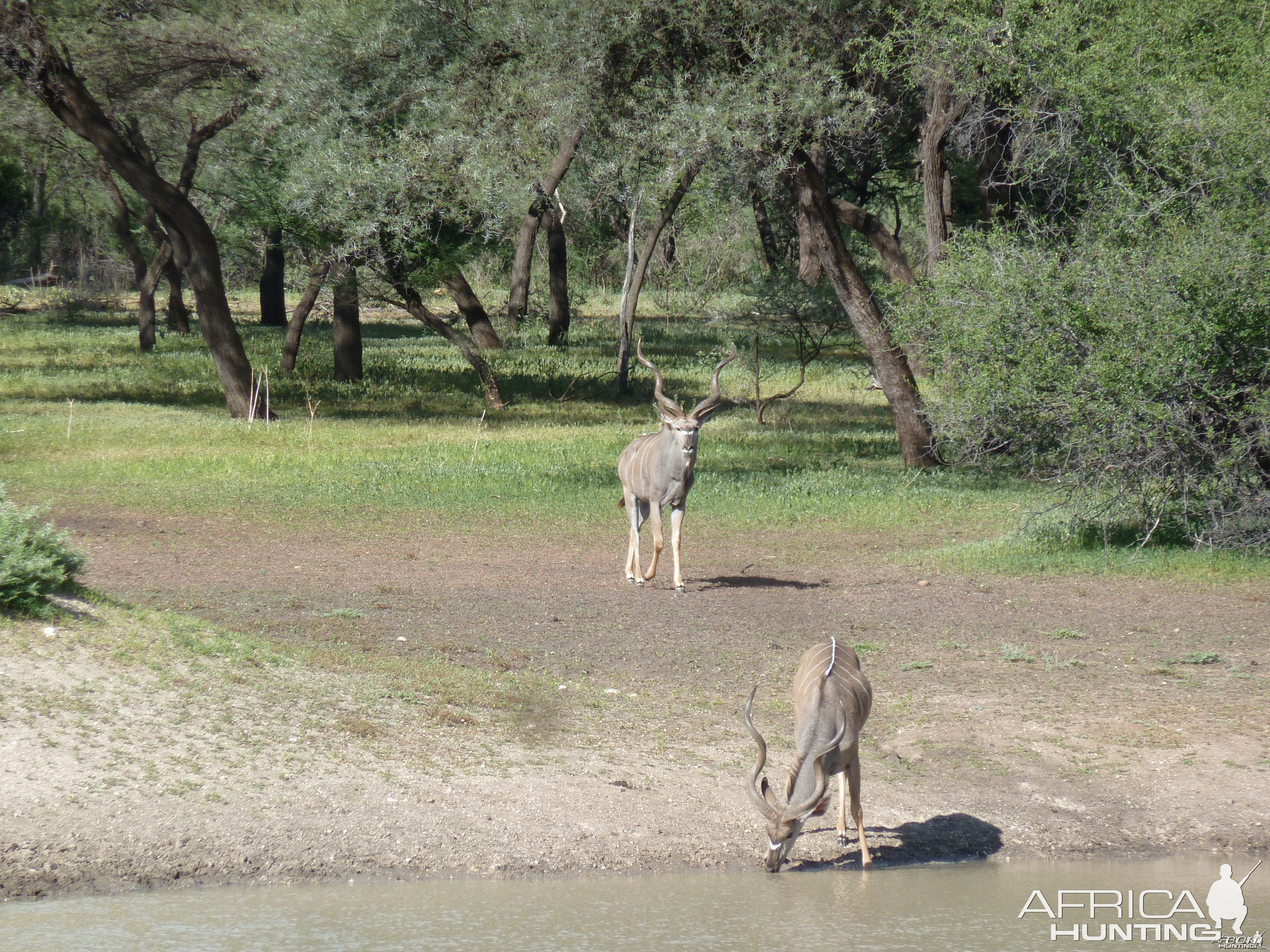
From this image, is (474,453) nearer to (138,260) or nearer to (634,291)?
(634,291)

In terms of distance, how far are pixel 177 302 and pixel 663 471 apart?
114 feet

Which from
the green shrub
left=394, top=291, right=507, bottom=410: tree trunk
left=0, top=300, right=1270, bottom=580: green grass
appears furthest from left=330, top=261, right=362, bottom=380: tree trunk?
the green shrub

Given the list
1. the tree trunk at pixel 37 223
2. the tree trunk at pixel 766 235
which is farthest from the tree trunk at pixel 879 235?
the tree trunk at pixel 37 223

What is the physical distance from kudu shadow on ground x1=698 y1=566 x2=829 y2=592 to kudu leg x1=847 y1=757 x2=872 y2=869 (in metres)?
6.38

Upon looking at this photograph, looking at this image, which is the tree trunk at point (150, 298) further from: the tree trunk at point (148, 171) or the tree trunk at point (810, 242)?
the tree trunk at point (810, 242)

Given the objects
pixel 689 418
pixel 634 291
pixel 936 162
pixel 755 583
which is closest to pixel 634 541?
pixel 755 583

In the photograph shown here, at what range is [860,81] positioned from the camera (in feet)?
69.6

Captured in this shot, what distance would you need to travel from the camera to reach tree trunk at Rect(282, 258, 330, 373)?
2997 centimetres

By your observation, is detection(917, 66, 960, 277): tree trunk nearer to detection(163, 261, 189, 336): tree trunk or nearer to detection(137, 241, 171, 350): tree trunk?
detection(137, 241, 171, 350): tree trunk

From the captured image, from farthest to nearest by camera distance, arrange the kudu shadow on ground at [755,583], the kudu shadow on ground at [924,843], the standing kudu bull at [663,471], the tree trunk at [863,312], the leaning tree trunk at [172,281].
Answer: the leaning tree trunk at [172,281] < the tree trunk at [863,312] < the kudu shadow on ground at [755,583] < the standing kudu bull at [663,471] < the kudu shadow on ground at [924,843]

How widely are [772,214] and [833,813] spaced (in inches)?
1546

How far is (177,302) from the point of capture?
43750 millimetres

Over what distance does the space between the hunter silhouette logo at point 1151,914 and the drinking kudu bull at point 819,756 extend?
1046 millimetres

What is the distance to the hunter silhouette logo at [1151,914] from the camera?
623 cm
